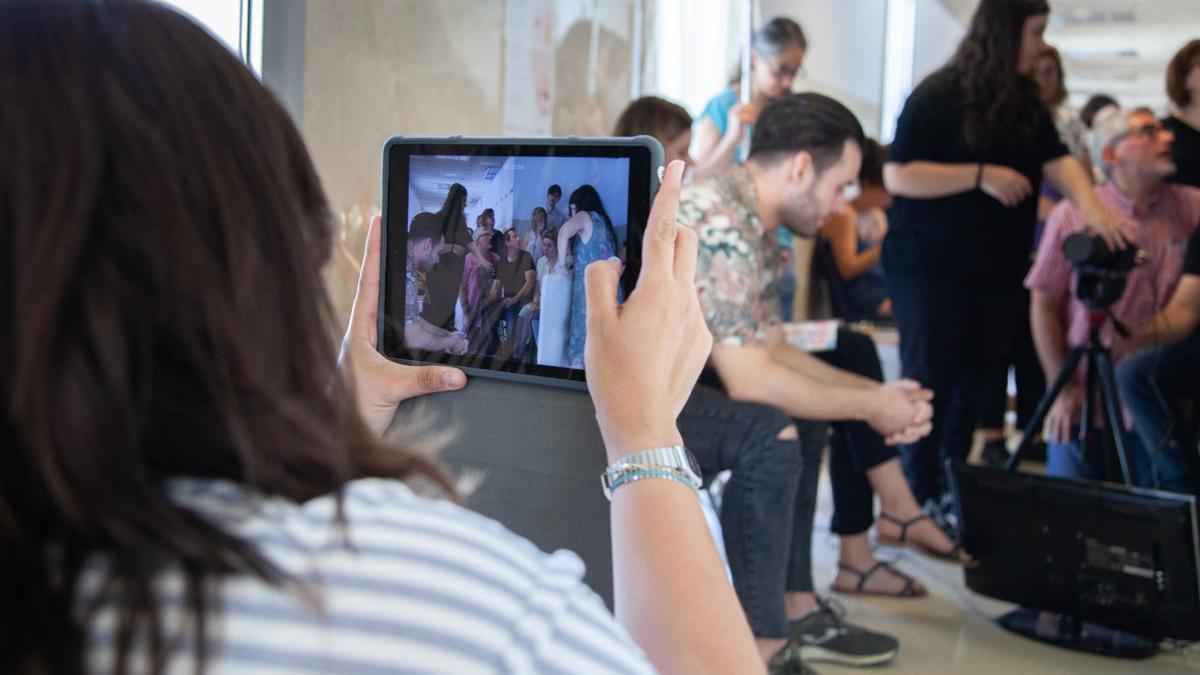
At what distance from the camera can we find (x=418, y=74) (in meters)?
2.45

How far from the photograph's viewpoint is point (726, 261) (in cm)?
199

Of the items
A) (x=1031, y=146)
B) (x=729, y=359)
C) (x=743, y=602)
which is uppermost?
(x=1031, y=146)

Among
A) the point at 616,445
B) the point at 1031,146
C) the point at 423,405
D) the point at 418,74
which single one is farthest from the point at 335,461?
the point at 1031,146

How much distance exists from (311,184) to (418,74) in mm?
1983

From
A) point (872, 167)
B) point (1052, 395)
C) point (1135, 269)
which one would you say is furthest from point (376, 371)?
point (872, 167)

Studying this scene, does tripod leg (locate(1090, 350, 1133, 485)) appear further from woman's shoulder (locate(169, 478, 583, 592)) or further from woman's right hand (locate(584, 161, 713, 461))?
woman's shoulder (locate(169, 478, 583, 592))

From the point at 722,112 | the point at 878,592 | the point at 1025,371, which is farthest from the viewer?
the point at 1025,371

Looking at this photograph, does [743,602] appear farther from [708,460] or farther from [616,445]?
[616,445]

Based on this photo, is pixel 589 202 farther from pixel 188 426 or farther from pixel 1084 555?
pixel 1084 555

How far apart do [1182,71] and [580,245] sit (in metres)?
→ 2.77

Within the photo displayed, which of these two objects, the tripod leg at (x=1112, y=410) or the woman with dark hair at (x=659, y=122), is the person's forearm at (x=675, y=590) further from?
the woman with dark hair at (x=659, y=122)

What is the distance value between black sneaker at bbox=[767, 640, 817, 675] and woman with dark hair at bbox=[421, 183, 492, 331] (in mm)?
1274

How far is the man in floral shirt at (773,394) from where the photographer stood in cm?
194

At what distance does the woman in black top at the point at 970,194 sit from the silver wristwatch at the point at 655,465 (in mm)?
2379
